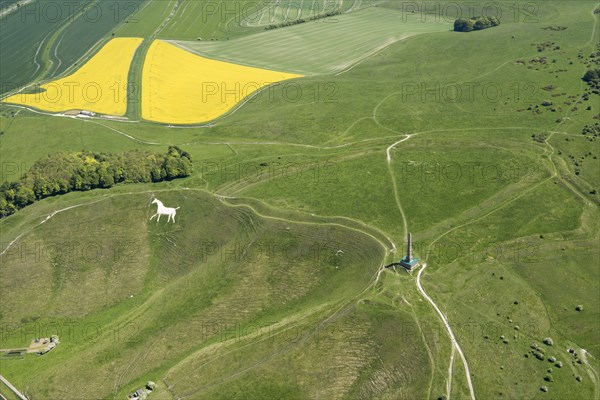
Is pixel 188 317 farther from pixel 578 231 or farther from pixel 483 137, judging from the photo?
pixel 483 137

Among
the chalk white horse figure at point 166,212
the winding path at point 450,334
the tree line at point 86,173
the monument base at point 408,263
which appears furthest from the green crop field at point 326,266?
the tree line at point 86,173

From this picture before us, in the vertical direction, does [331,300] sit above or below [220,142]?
below

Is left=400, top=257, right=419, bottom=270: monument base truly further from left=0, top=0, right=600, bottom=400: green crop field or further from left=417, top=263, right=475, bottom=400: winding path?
left=417, top=263, right=475, bottom=400: winding path

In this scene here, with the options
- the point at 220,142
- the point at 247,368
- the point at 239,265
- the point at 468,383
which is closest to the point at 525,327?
the point at 468,383

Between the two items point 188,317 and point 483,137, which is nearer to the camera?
point 188,317

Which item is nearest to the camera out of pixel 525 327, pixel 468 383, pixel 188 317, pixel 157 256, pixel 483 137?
pixel 468 383

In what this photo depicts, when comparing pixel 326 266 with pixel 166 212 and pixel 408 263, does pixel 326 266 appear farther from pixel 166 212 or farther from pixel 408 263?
pixel 166 212

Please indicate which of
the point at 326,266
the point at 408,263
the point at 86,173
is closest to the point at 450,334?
the point at 408,263

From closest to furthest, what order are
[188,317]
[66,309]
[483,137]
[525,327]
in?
[525,327]
[188,317]
[66,309]
[483,137]
